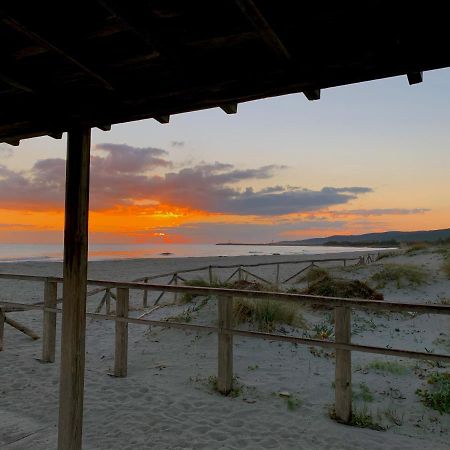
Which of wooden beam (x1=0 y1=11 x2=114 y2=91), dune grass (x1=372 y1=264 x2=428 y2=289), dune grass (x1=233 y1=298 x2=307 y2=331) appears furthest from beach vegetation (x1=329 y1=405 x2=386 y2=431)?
dune grass (x1=372 y1=264 x2=428 y2=289)

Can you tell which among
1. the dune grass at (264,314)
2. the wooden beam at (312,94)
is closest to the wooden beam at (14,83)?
the wooden beam at (312,94)

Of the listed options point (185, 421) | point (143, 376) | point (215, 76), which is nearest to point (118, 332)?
point (143, 376)

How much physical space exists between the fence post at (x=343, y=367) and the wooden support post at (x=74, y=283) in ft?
8.40

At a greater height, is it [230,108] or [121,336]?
[230,108]

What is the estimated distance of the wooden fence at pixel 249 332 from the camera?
405cm

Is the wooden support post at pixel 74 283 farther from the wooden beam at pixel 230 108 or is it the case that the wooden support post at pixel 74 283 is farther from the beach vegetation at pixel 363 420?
the beach vegetation at pixel 363 420

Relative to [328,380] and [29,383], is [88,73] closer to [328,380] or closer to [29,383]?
[29,383]

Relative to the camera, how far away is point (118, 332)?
575 cm

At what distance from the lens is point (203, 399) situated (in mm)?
4984

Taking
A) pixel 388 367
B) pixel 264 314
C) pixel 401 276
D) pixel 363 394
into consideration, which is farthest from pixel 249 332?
pixel 401 276

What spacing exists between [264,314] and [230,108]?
5.99m

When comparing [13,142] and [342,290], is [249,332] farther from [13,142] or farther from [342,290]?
[342,290]

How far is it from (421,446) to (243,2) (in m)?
4.13

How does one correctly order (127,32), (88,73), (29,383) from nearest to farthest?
(127,32) < (88,73) < (29,383)
